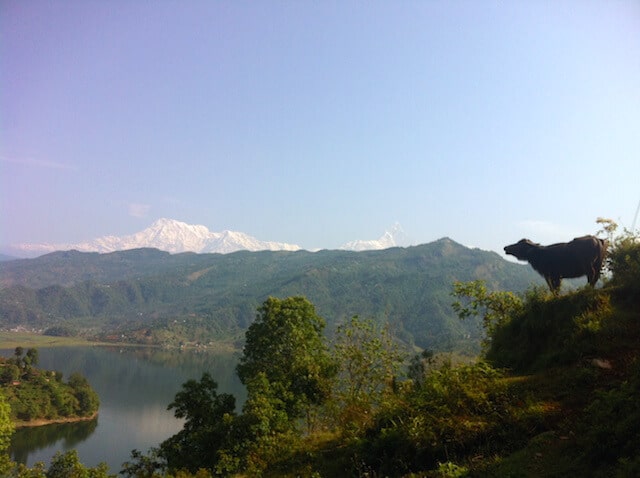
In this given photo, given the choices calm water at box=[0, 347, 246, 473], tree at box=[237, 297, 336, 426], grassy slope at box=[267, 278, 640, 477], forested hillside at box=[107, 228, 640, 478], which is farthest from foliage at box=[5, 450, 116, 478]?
calm water at box=[0, 347, 246, 473]

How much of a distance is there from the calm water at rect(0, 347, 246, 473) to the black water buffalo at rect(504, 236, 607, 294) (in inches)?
2974

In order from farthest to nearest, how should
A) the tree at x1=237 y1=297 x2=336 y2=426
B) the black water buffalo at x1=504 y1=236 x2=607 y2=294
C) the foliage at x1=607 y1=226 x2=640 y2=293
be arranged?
the tree at x1=237 y1=297 x2=336 y2=426 < the black water buffalo at x1=504 y1=236 x2=607 y2=294 < the foliage at x1=607 y1=226 x2=640 y2=293

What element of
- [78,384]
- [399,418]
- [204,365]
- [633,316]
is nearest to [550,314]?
[633,316]

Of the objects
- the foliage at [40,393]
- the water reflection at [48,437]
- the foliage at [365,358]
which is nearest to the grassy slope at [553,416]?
the foliage at [365,358]

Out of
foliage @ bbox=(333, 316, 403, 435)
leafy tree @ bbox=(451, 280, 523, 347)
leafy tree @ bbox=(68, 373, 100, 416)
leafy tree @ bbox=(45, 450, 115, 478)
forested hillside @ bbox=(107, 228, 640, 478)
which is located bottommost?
leafy tree @ bbox=(68, 373, 100, 416)

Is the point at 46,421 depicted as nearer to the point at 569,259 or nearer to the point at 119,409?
the point at 119,409

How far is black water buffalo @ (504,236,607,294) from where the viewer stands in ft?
41.1

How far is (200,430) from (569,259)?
15.0 meters

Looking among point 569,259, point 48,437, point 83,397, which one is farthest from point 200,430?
point 83,397

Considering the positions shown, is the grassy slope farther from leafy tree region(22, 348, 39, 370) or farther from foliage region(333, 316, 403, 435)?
leafy tree region(22, 348, 39, 370)

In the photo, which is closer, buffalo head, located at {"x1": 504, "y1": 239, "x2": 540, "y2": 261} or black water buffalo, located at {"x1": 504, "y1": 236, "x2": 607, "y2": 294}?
black water buffalo, located at {"x1": 504, "y1": 236, "x2": 607, "y2": 294}

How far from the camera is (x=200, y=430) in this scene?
1706cm

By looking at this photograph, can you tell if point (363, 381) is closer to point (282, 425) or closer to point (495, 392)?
point (282, 425)

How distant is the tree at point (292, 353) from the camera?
1833 cm
